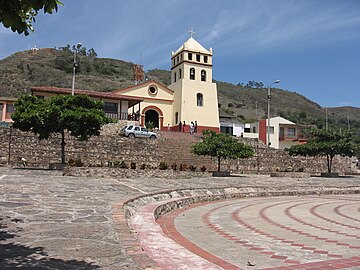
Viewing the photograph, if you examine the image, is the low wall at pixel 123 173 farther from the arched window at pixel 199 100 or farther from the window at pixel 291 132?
the window at pixel 291 132

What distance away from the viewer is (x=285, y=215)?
9742 mm

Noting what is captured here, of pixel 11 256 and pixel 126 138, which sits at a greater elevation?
pixel 126 138

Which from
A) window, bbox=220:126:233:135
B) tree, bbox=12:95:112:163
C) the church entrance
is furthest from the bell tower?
tree, bbox=12:95:112:163

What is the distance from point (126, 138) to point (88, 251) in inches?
886

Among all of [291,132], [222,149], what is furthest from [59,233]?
[291,132]

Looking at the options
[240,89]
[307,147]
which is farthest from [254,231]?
[240,89]

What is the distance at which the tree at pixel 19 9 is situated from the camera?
2803mm

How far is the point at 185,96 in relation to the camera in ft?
131

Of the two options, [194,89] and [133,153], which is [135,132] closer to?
[133,153]

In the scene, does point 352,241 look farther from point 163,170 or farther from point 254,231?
point 163,170

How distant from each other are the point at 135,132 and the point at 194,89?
1424cm

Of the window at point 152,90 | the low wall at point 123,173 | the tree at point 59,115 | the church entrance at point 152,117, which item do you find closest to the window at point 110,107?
the window at point 152,90

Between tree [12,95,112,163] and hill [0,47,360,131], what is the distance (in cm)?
3582

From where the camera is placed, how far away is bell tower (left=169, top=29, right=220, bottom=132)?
39.9m
